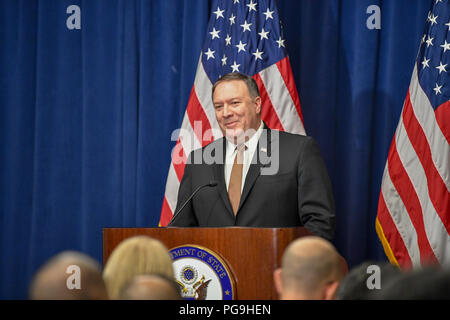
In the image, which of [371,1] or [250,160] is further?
[371,1]

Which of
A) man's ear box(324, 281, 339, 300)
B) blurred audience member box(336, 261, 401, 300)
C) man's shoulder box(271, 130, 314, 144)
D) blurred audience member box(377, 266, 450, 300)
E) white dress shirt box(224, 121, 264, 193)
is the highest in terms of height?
man's shoulder box(271, 130, 314, 144)

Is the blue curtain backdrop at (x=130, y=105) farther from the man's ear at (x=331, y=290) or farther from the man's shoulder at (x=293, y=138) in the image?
the man's ear at (x=331, y=290)

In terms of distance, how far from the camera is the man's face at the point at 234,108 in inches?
137

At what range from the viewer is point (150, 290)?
1.20m

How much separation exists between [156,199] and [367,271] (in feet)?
11.0

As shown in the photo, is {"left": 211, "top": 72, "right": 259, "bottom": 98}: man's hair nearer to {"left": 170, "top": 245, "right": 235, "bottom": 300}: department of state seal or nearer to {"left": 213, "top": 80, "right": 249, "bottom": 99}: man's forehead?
{"left": 213, "top": 80, "right": 249, "bottom": 99}: man's forehead

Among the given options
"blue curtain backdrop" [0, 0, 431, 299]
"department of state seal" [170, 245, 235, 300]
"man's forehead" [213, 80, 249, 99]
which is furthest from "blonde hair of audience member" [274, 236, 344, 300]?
"blue curtain backdrop" [0, 0, 431, 299]

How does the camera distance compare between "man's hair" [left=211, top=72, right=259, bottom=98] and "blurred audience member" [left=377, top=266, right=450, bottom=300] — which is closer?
"blurred audience member" [left=377, top=266, right=450, bottom=300]

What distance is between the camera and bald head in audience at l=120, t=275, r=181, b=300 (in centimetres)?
120

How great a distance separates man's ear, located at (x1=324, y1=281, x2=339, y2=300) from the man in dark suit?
1.32 meters

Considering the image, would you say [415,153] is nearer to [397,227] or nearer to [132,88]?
[397,227]
